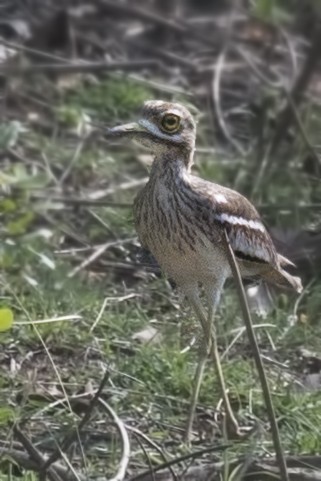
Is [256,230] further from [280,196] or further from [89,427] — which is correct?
[280,196]

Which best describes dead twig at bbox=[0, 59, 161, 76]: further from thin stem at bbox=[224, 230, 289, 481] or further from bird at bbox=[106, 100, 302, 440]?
thin stem at bbox=[224, 230, 289, 481]

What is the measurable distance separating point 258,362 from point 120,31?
472 centimetres

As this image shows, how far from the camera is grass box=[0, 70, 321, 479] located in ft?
13.2

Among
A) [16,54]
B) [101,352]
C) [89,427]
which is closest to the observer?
[89,427]

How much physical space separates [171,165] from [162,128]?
0.12 meters

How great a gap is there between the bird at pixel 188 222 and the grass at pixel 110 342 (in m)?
0.20

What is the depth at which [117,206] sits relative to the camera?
16.9 ft

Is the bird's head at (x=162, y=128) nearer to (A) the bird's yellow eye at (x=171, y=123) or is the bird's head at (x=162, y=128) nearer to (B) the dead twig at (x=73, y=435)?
(A) the bird's yellow eye at (x=171, y=123)

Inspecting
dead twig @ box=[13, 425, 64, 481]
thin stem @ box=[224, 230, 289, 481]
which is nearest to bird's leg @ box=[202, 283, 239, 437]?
dead twig @ box=[13, 425, 64, 481]

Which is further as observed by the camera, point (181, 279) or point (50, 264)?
point (50, 264)

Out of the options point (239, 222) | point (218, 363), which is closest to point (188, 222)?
point (239, 222)

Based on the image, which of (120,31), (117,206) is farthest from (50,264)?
(120,31)

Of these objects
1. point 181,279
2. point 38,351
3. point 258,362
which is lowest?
point 38,351

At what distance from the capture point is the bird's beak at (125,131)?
3.72 meters
